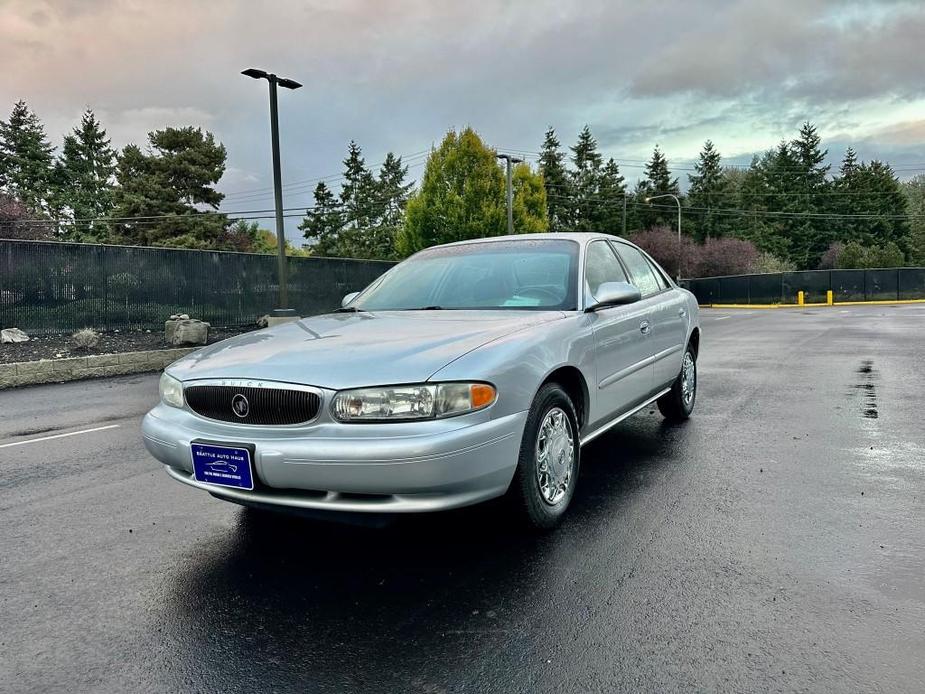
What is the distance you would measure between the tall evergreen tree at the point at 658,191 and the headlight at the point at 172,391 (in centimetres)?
6694

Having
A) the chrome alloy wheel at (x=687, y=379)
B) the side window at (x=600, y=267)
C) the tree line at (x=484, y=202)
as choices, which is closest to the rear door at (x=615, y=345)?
the side window at (x=600, y=267)

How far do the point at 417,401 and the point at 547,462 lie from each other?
3.21 feet

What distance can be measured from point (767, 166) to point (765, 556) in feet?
274

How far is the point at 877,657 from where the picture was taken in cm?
231

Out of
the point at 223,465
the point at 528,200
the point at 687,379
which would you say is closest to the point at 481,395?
the point at 223,465

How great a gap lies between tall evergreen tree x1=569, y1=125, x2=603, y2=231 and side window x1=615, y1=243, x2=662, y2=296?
59715 mm

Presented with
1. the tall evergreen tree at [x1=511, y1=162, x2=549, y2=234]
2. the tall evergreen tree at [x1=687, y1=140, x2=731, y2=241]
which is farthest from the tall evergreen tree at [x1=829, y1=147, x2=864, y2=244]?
the tall evergreen tree at [x1=511, y1=162, x2=549, y2=234]

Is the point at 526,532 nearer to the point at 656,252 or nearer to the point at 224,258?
the point at 224,258

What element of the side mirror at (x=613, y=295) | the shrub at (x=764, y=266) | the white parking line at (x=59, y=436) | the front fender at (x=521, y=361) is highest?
the shrub at (x=764, y=266)

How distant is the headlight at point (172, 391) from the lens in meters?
3.33

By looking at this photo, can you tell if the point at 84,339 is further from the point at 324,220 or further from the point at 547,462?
the point at 324,220

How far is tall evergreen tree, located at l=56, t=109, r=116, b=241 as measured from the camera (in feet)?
165

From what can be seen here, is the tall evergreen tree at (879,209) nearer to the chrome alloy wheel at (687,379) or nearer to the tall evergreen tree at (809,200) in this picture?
the tall evergreen tree at (809,200)

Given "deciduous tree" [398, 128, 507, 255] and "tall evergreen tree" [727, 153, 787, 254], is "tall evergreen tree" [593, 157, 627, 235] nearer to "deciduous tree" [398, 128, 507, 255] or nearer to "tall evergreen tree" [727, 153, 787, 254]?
"tall evergreen tree" [727, 153, 787, 254]
